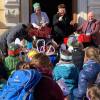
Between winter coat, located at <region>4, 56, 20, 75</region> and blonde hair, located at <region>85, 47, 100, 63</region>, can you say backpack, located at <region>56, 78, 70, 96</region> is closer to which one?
blonde hair, located at <region>85, 47, 100, 63</region>

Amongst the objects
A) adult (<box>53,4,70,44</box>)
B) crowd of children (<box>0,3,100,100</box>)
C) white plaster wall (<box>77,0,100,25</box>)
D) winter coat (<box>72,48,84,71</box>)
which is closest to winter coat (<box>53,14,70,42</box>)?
adult (<box>53,4,70,44</box>)

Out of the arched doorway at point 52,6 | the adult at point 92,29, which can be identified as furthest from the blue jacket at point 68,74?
the arched doorway at point 52,6

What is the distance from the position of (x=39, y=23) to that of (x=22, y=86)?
9022 mm

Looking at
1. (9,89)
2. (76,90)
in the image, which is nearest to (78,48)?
(76,90)

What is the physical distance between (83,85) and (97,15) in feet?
23.8

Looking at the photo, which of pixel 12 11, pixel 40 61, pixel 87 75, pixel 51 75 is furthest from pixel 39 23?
pixel 51 75

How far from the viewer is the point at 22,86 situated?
4.17 metres

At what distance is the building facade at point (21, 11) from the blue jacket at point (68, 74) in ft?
23.0

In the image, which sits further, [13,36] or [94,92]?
[13,36]

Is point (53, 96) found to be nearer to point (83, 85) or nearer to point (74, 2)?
point (83, 85)

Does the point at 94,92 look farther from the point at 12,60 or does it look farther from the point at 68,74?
the point at 12,60

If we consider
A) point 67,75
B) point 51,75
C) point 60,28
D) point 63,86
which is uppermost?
point 60,28

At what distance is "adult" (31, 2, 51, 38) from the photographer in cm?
1253

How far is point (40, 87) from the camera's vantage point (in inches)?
160
